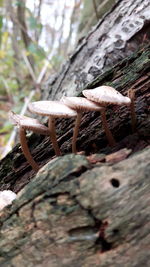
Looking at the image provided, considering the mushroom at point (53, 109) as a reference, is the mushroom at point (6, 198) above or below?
below

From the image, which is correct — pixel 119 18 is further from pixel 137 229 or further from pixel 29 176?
pixel 137 229

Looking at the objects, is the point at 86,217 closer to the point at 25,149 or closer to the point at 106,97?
the point at 106,97

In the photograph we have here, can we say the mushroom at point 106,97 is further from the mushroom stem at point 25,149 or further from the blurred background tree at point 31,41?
the blurred background tree at point 31,41

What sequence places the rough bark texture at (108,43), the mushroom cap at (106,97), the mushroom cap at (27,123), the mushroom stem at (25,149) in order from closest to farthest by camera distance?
the mushroom cap at (106,97) → the mushroom cap at (27,123) → the mushroom stem at (25,149) → the rough bark texture at (108,43)

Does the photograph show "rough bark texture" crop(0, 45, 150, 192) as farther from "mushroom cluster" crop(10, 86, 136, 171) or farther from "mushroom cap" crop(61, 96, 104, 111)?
"mushroom cap" crop(61, 96, 104, 111)

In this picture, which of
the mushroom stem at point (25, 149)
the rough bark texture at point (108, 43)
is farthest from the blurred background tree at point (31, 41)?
the mushroom stem at point (25, 149)

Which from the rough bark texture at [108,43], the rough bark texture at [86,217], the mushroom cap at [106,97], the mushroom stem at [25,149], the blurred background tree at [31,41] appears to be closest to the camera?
the rough bark texture at [86,217]

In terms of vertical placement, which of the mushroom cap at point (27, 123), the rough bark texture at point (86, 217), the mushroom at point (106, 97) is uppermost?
the mushroom cap at point (27, 123)
